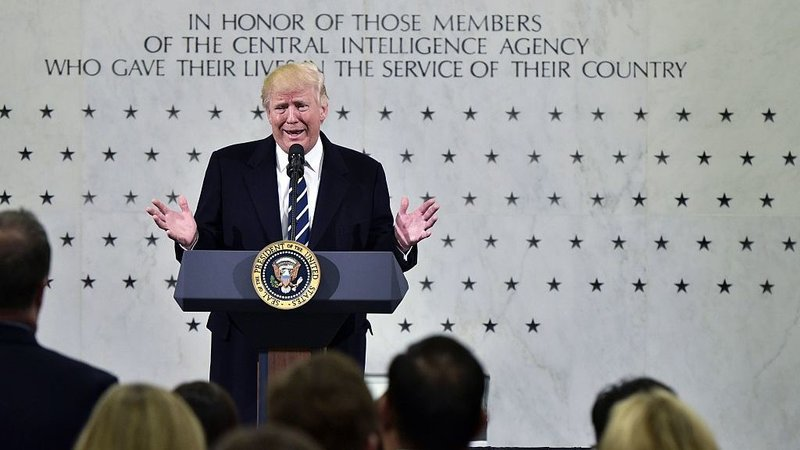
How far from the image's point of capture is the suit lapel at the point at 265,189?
261 inches

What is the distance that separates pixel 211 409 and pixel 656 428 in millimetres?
1353

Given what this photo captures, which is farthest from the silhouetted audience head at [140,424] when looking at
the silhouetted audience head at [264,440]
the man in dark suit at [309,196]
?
the man in dark suit at [309,196]

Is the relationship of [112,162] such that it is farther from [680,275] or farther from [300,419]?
[300,419]

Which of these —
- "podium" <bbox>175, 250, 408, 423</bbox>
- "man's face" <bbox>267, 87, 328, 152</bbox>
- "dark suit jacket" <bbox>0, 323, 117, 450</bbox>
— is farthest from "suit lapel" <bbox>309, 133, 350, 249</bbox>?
"dark suit jacket" <bbox>0, 323, 117, 450</bbox>

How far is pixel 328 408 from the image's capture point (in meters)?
3.40

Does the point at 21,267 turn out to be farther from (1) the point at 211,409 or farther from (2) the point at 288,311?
(2) the point at 288,311

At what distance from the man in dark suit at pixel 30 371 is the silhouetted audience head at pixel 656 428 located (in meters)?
1.42

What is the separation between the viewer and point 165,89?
424 inches

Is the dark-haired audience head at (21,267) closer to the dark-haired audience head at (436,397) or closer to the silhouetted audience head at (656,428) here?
the dark-haired audience head at (436,397)

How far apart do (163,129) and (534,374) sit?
3174mm

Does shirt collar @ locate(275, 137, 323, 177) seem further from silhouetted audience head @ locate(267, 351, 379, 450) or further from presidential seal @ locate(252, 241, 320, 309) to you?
silhouetted audience head @ locate(267, 351, 379, 450)

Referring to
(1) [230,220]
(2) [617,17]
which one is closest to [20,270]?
(1) [230,220]

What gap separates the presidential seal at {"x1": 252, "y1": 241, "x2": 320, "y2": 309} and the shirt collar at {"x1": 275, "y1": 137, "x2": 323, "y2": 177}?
1048mm

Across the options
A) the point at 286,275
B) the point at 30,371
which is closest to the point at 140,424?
the point at 30,371
